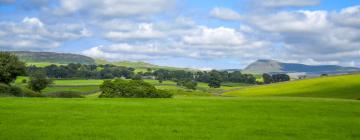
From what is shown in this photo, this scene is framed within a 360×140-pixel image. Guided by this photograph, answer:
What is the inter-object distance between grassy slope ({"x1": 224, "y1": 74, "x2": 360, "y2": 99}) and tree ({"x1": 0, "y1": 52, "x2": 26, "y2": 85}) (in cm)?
5990

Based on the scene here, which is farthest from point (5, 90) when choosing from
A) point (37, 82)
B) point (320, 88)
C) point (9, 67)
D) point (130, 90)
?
point (320, 88)

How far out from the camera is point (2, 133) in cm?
2595

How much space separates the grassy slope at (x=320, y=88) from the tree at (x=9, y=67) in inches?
2358

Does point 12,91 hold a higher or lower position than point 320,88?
lower

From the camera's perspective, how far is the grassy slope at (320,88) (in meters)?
111

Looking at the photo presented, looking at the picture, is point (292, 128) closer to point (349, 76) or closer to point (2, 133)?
point (2, 133)

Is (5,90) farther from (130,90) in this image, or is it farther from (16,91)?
(130,90)

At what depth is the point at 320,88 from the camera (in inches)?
4877

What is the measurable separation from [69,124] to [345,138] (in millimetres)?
17903

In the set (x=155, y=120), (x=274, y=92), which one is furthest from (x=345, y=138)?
(x=274, y=92)

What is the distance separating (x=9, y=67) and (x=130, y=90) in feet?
92.7

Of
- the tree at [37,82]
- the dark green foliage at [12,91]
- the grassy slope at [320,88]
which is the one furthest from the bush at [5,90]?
the grassy slope at [320,88]

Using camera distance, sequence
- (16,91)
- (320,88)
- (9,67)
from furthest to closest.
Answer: (320,88) → (9,67) → (16,91)

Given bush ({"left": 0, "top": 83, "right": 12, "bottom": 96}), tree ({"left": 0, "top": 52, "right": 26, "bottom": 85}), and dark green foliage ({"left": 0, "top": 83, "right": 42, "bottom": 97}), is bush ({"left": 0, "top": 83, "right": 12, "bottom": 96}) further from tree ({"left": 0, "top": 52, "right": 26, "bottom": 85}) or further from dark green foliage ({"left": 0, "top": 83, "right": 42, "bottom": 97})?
tree ({"left": 0, "top": 52, "right": 26, "bottom": 85})
